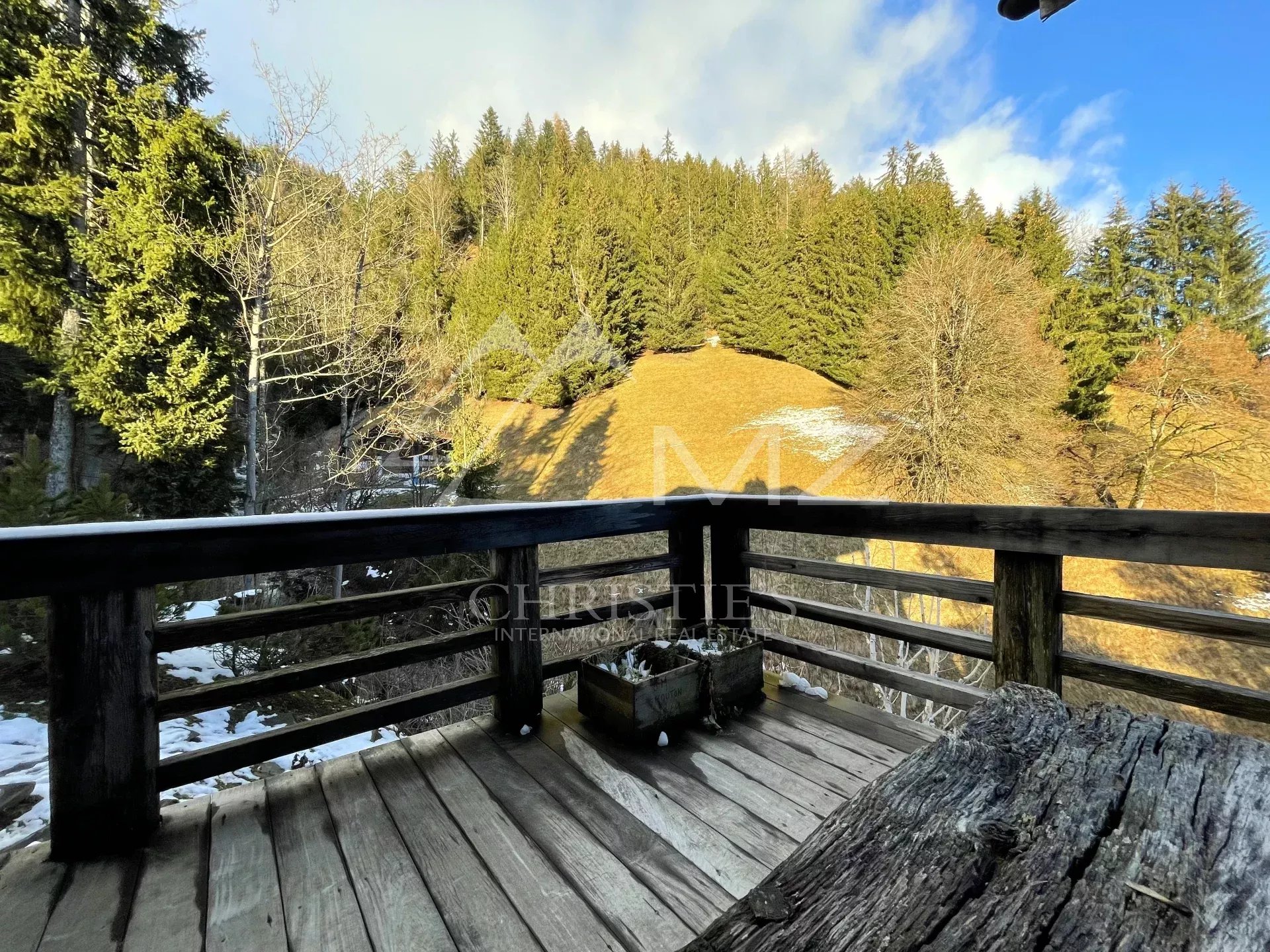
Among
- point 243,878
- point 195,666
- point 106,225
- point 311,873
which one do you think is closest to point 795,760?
point 311,873

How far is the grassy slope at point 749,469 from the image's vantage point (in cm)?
814

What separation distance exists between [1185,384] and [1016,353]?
3.50 m

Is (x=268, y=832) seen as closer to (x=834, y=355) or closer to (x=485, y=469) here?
(x=485, y=469)

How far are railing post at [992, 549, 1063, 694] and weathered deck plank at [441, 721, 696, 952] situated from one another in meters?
1.22

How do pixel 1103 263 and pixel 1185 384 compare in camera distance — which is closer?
pixel 1185 384

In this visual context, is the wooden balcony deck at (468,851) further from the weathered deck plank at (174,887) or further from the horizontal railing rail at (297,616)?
the horizontal railing rail at (297,616)

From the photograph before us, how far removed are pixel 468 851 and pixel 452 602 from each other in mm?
757

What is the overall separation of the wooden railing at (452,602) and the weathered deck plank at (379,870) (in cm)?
17

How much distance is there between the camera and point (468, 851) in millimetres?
1320

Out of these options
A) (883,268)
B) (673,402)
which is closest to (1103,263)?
(883,268)

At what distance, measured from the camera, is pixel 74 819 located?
1277 mm

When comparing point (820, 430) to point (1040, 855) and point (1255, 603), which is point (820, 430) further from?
point (1040, 855)

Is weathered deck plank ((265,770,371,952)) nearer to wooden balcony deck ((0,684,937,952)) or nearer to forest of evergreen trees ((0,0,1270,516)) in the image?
wooden balcony deck ((0,684,937,952))

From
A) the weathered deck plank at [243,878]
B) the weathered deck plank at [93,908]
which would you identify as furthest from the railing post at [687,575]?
the weathered deck plank at [93,908]
